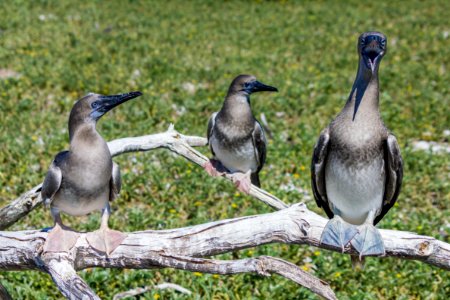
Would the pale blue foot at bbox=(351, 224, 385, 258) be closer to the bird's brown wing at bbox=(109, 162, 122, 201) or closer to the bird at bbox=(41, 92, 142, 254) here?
the bird at bbox=(41, 92, 142, 254)

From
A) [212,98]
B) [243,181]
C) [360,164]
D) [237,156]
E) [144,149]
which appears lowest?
[212,98]

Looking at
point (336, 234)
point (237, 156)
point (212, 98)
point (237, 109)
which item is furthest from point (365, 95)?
point (212, 98)

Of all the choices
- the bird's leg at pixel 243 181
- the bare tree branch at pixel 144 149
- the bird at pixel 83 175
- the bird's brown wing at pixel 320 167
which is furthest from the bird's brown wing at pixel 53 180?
the bird's leg at pixel 243 181

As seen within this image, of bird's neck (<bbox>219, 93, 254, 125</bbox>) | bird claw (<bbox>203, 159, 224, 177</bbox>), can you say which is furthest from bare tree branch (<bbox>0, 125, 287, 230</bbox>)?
bird's neck (<bbox>219, 93, 254, 125</bbox>)

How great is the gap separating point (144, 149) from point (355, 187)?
228 centimetres

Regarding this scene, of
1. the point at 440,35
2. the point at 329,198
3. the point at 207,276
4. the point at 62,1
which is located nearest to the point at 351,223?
the point at 329,198

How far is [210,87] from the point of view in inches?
461

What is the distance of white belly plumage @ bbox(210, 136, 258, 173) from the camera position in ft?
18.8

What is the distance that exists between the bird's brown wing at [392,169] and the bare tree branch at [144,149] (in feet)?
3.18

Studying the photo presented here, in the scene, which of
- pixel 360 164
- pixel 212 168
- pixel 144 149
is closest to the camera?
pixel 360 164

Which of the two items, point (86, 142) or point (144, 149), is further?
point (144, 149)

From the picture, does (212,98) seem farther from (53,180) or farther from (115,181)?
(53,180)

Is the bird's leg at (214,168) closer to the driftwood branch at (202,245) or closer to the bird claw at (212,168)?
the bird claw at (212,168)

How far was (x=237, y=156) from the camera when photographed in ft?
19.0
